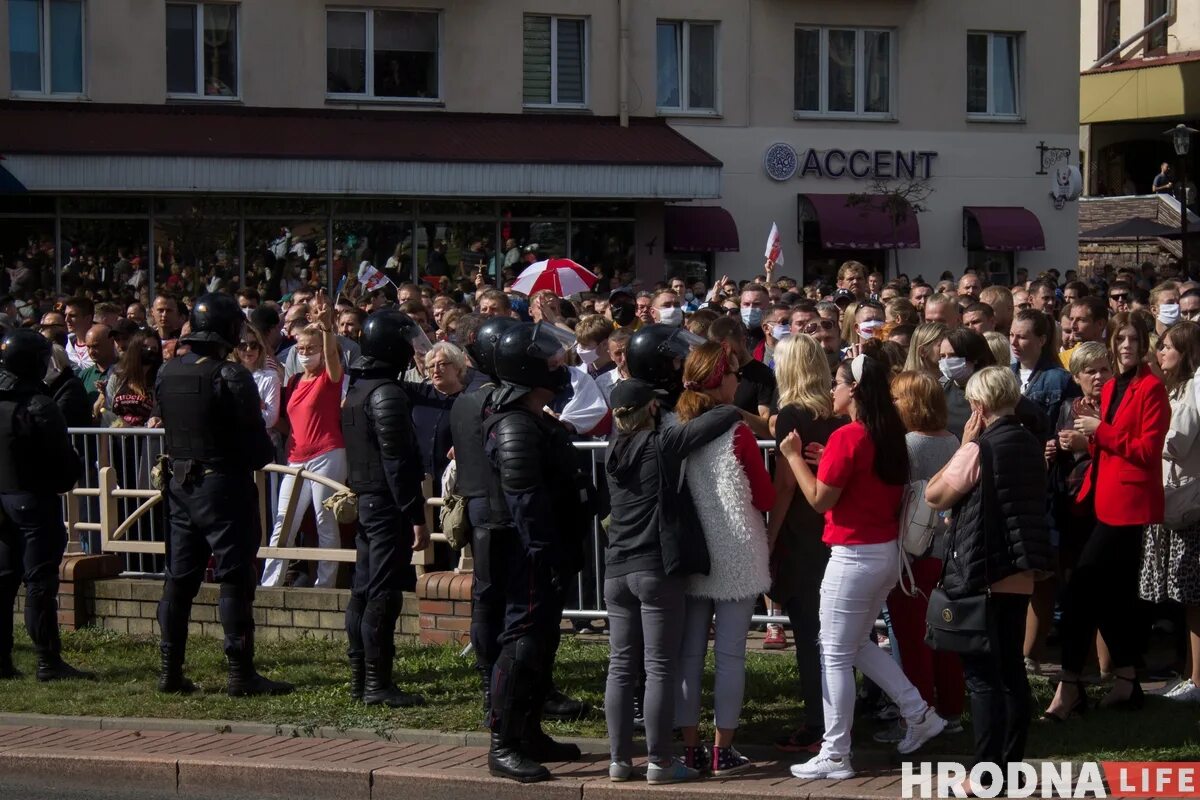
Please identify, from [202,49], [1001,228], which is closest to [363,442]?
[202,49]

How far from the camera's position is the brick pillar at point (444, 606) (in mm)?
9383

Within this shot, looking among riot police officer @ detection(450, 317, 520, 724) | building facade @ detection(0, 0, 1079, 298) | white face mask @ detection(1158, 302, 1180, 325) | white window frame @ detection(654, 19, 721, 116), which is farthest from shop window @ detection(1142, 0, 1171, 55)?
riot police officer @ detection(450, 317, 520, 724)

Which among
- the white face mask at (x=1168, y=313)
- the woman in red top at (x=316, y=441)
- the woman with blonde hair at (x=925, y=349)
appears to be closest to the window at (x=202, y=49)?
the woman in red top at (x=316, y=441)

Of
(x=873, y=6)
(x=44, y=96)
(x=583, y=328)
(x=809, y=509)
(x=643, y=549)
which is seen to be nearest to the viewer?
(x=643, y=549)

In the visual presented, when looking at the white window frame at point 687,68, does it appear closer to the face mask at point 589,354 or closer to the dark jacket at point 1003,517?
the face mask at point 589,354

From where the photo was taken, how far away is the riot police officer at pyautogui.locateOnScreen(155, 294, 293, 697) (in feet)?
28.0

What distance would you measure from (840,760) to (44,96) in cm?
2225

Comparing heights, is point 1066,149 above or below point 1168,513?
above

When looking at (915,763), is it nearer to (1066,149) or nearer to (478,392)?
(478,392)

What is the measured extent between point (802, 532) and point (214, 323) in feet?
10.6

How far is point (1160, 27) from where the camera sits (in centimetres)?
4222

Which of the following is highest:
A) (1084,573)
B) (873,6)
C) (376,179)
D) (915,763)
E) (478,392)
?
(873,6)

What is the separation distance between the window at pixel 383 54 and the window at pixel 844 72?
259 inches

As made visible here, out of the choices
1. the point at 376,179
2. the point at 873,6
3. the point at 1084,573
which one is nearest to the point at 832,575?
the point at 1084,573
